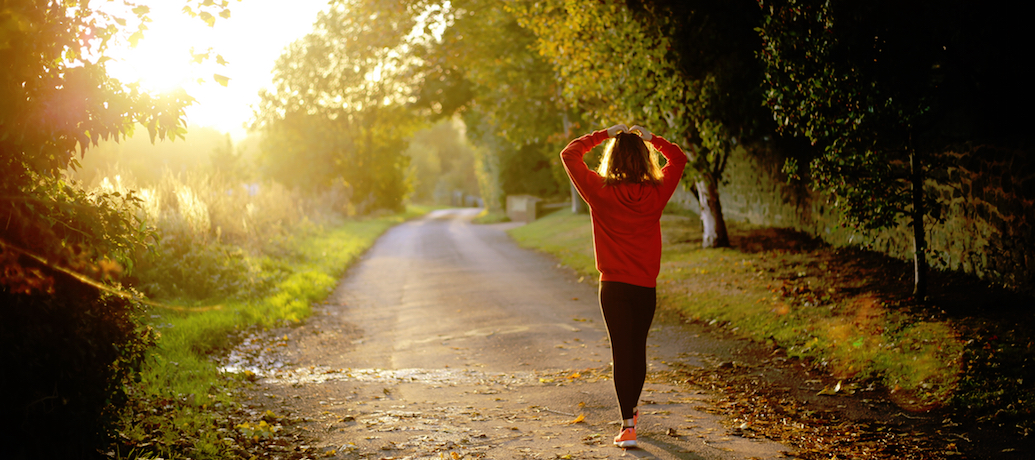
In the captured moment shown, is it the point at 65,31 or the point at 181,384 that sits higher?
the point at 65,31

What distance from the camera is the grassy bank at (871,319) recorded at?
6004mm

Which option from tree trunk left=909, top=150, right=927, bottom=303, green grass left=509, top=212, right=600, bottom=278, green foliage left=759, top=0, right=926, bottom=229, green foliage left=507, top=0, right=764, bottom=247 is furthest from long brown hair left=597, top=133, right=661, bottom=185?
green grass left=509, top=212, right=600, bottom=278

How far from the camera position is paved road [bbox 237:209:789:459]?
5.02 metres

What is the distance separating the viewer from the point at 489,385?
6996mm

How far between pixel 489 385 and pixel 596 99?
12998 millimetres

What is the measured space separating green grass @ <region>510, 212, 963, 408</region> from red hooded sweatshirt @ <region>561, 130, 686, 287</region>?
2907 millimetres

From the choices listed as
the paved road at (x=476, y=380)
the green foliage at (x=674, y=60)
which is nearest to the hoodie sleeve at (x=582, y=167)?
the paved road at (x=476, y=380)

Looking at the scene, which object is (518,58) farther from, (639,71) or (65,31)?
(65,31)

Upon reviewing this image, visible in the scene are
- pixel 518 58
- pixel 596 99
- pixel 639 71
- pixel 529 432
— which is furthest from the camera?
pixel 518 58

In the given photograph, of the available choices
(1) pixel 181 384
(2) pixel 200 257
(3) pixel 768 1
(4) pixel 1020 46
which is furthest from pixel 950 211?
(2) pixel 200 257

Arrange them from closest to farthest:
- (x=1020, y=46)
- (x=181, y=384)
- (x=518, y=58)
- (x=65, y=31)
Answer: (x=65, y=31) < (x=181, y=384) < (x=1020, y=46) < (x=518, y=58)

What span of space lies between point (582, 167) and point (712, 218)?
37.9ft

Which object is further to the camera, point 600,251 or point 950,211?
point 950,211

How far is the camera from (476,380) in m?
7.24
